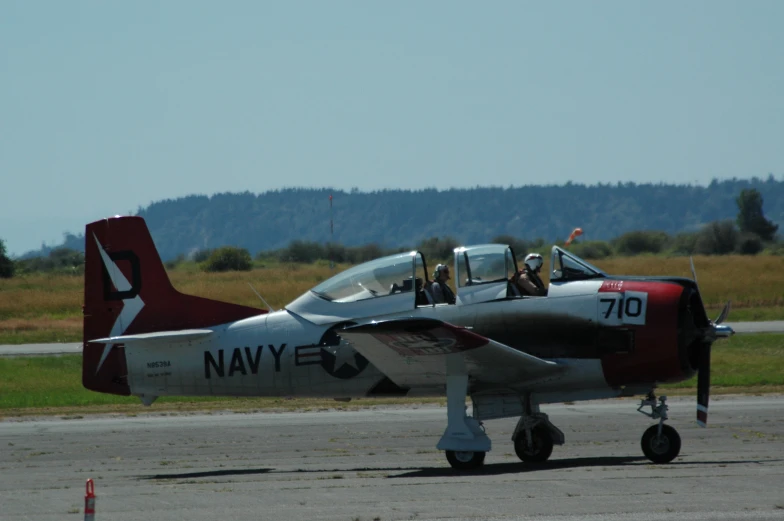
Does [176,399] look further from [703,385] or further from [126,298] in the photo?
[703,385]

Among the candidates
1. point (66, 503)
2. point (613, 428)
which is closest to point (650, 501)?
point (66, 503)

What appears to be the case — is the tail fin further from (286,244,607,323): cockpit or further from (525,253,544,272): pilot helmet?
(525,253,544,272): pilot helmet

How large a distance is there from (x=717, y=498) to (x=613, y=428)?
7.14 metres

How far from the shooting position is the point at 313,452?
1611 cm

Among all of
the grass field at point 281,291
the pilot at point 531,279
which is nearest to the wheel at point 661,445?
the pilot at point 531,279

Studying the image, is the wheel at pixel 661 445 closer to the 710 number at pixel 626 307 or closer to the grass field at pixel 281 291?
the 710 number at pixel 626 307

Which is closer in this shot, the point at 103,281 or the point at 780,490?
the point at 780,490

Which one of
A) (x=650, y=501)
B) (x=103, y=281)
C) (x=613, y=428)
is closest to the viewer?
(x=650, y=501)

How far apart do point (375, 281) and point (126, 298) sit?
12.8 feet

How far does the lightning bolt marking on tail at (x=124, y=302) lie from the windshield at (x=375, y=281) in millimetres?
2893

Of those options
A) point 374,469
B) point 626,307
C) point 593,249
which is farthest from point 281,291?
point 626,307

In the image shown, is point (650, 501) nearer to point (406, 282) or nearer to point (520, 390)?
point (520, 390)

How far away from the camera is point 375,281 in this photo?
47.9ft

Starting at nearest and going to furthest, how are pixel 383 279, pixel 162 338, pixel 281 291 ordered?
pixel 383 279 → pixel 162 338 → pixel 281 291
